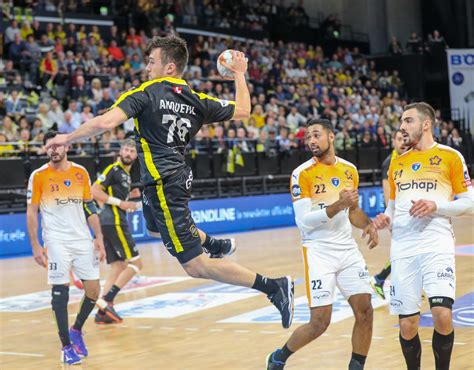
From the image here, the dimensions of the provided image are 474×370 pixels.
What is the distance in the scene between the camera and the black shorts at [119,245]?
1152 cm

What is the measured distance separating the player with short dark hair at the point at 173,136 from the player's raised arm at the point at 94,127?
0.93 ft

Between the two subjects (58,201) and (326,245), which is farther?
(58,201)

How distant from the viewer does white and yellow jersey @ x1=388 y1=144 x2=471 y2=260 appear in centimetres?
688

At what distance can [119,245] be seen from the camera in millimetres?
11531

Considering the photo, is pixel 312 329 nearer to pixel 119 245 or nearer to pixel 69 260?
pixel 69 260

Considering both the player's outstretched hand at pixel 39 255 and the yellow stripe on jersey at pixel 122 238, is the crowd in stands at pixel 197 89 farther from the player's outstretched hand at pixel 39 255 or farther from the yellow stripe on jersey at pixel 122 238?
the player's outstretched hand at pixel 39 255

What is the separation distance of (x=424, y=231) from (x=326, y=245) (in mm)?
863

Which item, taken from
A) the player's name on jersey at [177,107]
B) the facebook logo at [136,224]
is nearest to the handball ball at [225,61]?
the player's name on jersey at [177,107]

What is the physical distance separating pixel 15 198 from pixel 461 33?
2790 centimetres

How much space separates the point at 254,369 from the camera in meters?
8.33

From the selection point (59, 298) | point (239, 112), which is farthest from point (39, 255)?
point (239, 112)

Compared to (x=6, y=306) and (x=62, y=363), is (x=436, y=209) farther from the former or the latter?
(x=6, y=306)

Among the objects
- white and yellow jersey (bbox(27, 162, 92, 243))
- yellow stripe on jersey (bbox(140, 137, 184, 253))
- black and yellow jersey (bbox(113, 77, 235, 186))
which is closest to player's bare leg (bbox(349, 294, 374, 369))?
yellow stripe on jersey (bbox(140, 137, 184, 253))

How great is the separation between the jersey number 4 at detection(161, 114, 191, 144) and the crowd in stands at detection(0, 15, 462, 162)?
11984 mm
